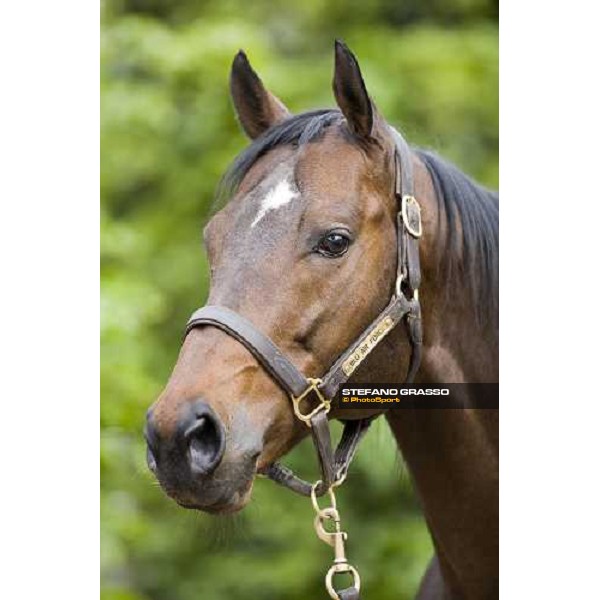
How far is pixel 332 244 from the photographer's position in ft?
6.57

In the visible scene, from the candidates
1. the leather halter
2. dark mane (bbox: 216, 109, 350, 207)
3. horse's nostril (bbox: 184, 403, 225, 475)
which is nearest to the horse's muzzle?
horse's nostril (bbox: 184, 403, 225, 475)

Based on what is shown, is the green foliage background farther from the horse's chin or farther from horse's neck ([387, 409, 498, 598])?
the horse's chin

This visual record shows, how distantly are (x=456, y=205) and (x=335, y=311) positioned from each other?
487 mm

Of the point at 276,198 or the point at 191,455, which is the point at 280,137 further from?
the point at 191,455

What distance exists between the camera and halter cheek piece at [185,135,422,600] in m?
1.91

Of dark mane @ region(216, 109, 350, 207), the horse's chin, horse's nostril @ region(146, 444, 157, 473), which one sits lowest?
the horse's chin

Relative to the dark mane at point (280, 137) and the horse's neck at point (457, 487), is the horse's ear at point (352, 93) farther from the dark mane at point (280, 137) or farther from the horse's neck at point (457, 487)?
the horse's neck at point (457, 487)

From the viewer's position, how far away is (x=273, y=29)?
2.98 m

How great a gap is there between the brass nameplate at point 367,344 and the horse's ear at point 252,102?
1.83 feet

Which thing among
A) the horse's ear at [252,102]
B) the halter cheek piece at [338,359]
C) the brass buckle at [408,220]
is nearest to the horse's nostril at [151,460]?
the halter cheek piece at [338,359]

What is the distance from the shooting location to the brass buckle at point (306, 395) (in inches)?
77.6
